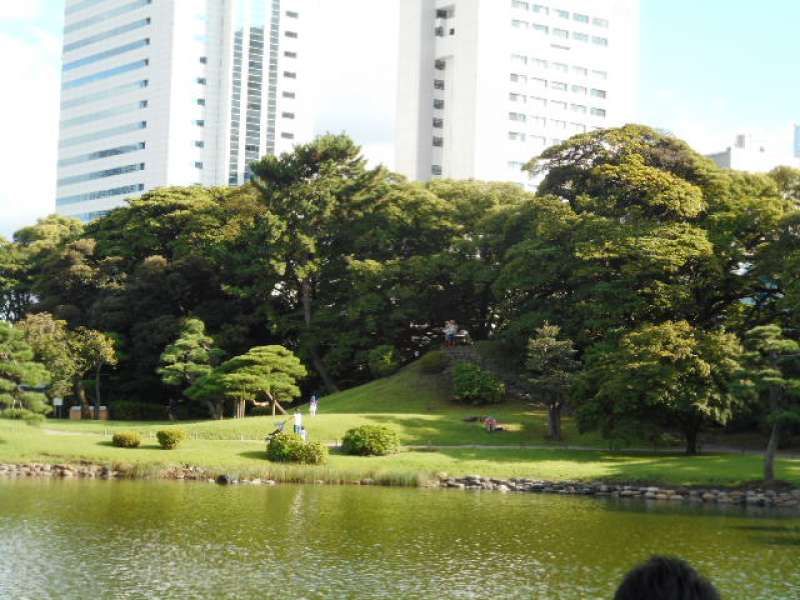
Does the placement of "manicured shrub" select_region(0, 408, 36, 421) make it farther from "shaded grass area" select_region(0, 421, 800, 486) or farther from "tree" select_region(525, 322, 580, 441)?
"tree" select_region(525, 322, 580, 441)

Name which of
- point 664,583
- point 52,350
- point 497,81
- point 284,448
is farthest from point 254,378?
point 497,81

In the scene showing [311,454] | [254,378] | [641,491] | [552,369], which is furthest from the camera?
[254,378]

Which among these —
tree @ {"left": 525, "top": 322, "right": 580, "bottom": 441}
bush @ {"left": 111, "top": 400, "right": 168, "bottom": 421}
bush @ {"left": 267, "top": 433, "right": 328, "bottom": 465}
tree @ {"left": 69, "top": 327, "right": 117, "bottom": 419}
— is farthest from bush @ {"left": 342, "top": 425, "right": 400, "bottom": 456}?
bush @ {"left": 111, "top": 400, "right": 168, "bottom": 421}

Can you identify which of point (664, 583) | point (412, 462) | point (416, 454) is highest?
point (664, 583)

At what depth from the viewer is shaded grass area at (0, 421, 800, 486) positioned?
36.2m

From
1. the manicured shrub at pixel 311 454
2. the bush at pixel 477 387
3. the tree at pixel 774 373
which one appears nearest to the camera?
the tree at pixel 774 373

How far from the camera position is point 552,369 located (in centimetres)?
4453

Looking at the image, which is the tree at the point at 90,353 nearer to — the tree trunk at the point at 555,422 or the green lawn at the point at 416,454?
the green lawn at the point at 416,454

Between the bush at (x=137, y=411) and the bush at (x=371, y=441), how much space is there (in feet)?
80.4

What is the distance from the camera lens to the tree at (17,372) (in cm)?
3959

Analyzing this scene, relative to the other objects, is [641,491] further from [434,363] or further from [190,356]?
[190,356]

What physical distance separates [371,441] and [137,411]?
1016 inches

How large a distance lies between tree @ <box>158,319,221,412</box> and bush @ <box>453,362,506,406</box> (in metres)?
13.9

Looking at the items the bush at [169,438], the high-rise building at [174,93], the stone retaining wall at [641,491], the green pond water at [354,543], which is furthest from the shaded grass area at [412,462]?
the high-rise building at [174,93]
